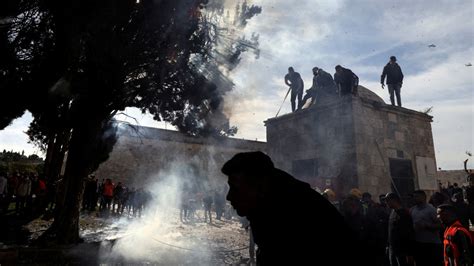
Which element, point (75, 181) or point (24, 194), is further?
point (24, 194)

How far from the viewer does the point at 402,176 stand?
966cm

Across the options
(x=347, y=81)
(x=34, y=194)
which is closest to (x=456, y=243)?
(x=347, y=81)

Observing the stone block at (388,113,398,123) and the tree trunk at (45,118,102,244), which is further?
the stone block at (388,113,398,123)

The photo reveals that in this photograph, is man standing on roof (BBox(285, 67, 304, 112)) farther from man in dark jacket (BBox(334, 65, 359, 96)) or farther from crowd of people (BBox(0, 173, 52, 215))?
crowd of people (BBox(0, 173, 52, 215))

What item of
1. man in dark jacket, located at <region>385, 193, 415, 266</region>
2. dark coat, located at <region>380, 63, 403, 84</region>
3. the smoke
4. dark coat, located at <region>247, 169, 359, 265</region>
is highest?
dark coat, located at <region>380, 63, 403, 84</region>

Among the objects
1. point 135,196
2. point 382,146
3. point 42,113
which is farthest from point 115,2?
point 135,196

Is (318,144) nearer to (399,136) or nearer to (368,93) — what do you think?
(399,136)

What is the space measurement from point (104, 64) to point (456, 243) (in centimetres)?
819

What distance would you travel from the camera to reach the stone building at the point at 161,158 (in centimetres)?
2591

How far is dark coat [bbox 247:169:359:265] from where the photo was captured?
53.2 inches

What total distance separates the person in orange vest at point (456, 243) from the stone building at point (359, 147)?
4.75 metres

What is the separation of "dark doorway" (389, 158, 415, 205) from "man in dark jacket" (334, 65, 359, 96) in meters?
2.50

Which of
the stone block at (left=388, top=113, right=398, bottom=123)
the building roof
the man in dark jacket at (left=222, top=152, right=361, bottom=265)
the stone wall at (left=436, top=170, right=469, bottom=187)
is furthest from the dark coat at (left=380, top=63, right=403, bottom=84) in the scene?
the stone wall at (left=436, top=170, right=469, bottom=187)

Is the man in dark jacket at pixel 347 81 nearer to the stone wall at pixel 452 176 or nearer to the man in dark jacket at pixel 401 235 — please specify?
the man in dark jacket at pixel 401 235
